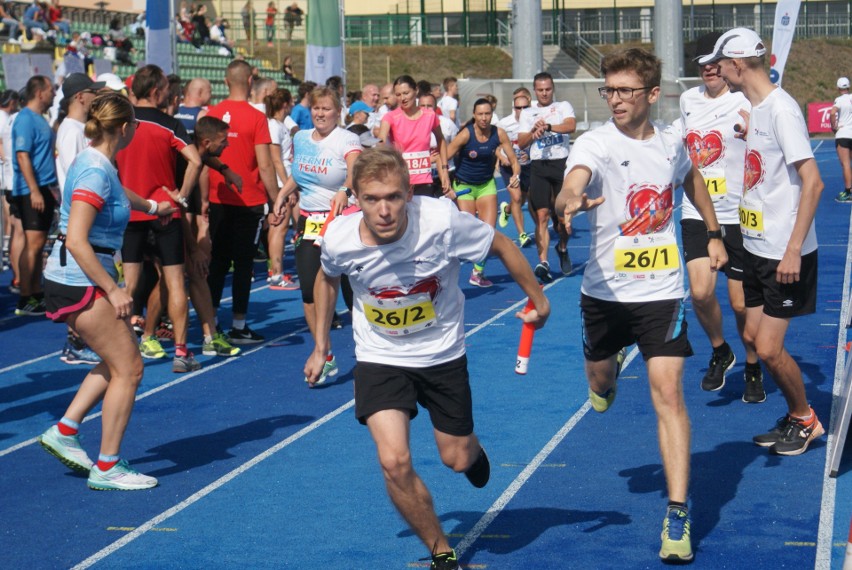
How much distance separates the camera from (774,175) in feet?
21.8

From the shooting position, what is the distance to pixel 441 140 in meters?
12.9

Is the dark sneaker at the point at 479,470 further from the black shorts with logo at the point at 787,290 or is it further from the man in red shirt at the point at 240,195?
the man in red shirt at the point at 240,195

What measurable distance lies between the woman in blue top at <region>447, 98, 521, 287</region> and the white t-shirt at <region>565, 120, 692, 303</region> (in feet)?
26.1

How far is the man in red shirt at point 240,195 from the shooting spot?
34.4 ft

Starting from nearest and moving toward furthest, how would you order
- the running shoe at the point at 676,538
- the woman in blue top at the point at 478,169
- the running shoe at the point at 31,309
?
the running shoe at the point at 676,538
the running shoe at the point at 31,309
the woman in blue top at the point at 478,169

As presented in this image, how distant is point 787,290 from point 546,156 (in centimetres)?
800

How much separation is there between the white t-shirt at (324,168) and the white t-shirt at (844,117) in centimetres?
1509

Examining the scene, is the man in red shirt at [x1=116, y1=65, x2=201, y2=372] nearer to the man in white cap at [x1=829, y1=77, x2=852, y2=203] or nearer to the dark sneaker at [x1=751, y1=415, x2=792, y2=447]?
the dark sneaker at [x1=751, y1=415, x2=792, y2=447]

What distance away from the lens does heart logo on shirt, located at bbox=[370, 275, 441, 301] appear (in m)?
5.02

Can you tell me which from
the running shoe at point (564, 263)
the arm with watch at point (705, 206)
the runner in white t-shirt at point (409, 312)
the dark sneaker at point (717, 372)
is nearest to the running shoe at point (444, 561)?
the runner in white t-shirt at point (409, 312)

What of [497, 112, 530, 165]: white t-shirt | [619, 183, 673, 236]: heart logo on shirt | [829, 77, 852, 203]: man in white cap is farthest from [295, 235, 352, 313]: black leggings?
[829, 77, 852, 203]: man in white cap

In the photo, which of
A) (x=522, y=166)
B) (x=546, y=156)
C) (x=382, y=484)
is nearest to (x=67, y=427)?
(x=382, y=484)

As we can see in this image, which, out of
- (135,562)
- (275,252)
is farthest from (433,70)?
(135,562)

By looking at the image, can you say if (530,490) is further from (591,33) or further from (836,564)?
(591,33)
